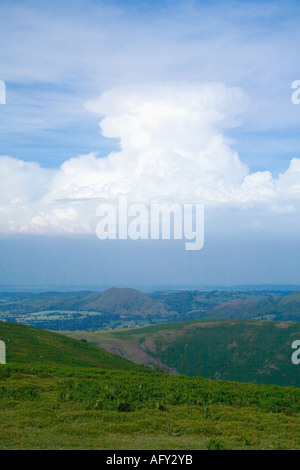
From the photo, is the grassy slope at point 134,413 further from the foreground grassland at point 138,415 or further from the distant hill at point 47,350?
the distant hill at point 47,350

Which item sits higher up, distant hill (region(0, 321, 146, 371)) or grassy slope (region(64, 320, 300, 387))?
distant hill (region(0, 321, 146, 371))

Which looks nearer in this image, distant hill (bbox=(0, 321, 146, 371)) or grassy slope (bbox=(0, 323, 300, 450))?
grassy slope (bbox=(0, 323, 300, 450))

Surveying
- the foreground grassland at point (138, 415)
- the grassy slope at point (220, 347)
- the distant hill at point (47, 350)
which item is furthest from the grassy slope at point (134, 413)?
the grassy slope at point (220, 347)

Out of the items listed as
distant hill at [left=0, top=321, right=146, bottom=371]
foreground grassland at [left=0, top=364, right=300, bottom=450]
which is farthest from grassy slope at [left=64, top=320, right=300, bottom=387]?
foreground grassland at [left=0, top=364, right=300, bottom=450]

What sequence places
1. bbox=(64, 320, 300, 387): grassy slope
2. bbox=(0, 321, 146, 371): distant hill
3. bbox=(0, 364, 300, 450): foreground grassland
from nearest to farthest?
bbox=(0, 364, 300, 450): foreground grassland → bbox=(0, 321, 146, 371): distant hill → bbox=(64, 320, 300, 387): grassy slope

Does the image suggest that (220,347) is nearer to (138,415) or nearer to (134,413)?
(134,413)

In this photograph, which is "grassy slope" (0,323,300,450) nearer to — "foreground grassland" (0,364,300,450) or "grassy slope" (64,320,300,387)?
"foreground grassland" (0,364,300,450)

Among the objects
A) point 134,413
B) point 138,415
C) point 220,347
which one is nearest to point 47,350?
point 134,413
